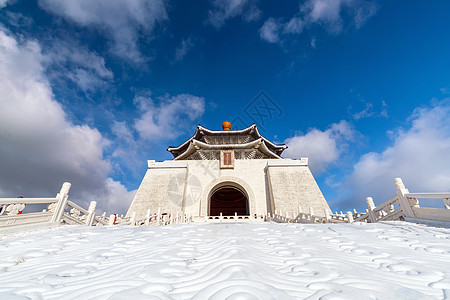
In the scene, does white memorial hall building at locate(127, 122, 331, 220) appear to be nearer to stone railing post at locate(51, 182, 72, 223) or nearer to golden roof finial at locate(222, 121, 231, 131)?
golden roof finial at locate(222, 121, 231, 131)

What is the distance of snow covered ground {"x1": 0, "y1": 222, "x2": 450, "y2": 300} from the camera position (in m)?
1.87

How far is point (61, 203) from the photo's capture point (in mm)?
6691

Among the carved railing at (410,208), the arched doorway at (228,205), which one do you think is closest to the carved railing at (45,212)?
the carved railing at (410,208)

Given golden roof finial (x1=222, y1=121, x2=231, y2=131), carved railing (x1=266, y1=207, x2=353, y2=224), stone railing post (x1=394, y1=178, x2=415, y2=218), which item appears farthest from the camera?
golden roof finial (x1=222, y1=121, x2=231, y2=131)

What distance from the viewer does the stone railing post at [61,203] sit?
6.50 metres

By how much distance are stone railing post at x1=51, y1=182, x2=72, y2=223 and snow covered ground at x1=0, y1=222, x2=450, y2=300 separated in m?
2.74

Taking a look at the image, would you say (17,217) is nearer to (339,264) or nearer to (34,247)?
(34,247)

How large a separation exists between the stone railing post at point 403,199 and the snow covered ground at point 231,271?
3301mm

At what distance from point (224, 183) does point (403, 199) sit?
1339cm

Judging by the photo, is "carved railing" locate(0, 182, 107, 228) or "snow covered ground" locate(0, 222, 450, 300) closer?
"snow covered ground" locate(0, 222, 450, 300)

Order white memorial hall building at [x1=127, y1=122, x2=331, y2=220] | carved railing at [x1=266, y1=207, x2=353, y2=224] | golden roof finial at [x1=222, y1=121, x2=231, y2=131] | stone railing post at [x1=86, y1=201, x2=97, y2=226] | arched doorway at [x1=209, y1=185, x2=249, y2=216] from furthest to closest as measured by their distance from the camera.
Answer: arched doorway at [x1=209, y1=185, x2=249, y2=216], golden roof finial at [x1=222, y1=121, x2=231, y2=131], white memorial hall building at [x1=127, y1=122, x2=331, y2=220], carved railing at [x1=266, y1=207, x2=353, y2=224], stone railing post at [x1=86, y1=201, x2=97, y2=226]

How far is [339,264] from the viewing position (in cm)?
267

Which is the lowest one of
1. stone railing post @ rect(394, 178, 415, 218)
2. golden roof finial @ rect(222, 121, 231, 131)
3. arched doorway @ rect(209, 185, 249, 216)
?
stone railing post @ rect(394, 178, 415, 218)

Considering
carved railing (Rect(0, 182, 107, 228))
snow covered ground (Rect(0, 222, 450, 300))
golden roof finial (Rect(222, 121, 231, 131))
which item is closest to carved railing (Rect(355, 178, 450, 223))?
snow covered ground (Rect(0, 222, 450, 300))
